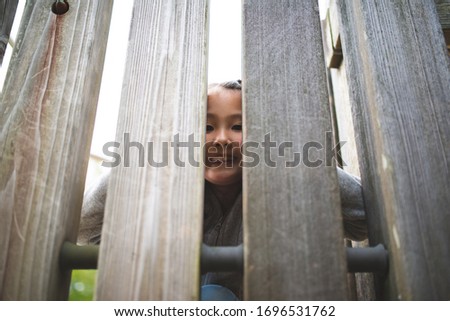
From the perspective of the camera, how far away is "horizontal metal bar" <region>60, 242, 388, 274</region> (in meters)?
0.76

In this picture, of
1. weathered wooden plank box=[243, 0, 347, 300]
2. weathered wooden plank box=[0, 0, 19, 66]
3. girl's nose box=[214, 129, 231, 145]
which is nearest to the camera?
weathered wooden plank box=[243, 0, 347, 300]

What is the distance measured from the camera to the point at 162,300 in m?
0.71

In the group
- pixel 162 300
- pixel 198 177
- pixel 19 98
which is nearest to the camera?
pixel 162 300

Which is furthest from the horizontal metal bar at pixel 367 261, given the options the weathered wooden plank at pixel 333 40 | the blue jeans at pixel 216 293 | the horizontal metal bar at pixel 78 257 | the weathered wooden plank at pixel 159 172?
the weathered wooden plank at pixel 333 40

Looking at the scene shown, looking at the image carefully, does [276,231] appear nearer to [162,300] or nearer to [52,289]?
[162,300]

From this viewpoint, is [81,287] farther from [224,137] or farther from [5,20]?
[5,20]

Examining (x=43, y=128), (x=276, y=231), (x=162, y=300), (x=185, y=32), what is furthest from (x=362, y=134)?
(x=43, y=128)

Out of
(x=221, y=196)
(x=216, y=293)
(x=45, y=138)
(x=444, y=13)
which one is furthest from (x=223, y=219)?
(x=444, y=13)

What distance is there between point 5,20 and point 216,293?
1.26 m

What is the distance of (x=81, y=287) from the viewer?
3.29 metres

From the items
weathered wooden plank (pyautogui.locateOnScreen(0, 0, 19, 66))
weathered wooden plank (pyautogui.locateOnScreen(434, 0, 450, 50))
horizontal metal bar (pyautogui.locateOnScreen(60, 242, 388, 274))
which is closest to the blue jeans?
horizontal metal bar (pyautogui.locateOnScreen(60, 242, 388, 274))

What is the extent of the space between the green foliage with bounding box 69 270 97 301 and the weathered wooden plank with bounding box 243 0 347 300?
3.01 metres

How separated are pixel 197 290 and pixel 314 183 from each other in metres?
0.37

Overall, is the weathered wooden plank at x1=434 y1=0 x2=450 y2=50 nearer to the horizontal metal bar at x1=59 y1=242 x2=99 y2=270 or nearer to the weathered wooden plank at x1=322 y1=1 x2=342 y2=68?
the weathered wooden plank at x1=322 y1=1 x2=342 y2=68
